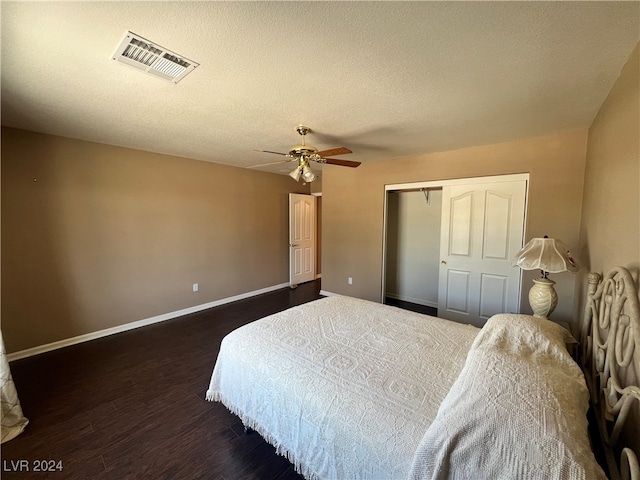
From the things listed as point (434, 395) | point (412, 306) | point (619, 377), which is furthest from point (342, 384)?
point (412, 306)

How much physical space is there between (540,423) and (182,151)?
169 inches

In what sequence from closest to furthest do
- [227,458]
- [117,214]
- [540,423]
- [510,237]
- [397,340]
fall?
1. [540,423]
2. [227,458]
3. [397,340]
4. [510,237]
5. [117,214]

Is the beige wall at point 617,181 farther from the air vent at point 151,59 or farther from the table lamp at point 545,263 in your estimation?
the air vent at point 151,59

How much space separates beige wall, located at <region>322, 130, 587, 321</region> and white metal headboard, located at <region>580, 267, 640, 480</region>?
1788 millimetres

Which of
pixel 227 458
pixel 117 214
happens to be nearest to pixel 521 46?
pixel 227 458

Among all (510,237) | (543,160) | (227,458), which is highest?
(543,160)

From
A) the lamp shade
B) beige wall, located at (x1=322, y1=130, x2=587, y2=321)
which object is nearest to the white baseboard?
beige wall, located at (x1=322, y1=130, x2=587, y2=321)

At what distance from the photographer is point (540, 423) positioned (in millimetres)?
825

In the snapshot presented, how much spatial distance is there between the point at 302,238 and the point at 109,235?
3.45m

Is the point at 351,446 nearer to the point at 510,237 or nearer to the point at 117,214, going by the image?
the point at 510,237

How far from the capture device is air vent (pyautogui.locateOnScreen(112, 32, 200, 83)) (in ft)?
4.56

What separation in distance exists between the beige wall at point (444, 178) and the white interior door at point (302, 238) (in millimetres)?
905

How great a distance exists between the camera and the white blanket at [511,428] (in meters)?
0.77

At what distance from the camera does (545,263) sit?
2.03 meters
